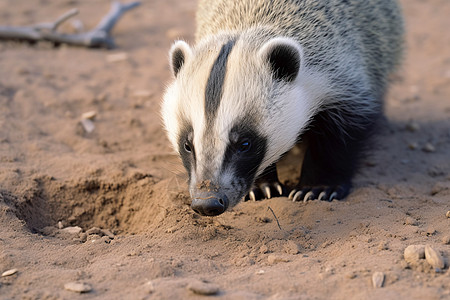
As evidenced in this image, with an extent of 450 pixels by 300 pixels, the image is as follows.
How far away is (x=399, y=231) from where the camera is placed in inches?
133

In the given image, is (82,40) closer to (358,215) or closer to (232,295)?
(358,215)

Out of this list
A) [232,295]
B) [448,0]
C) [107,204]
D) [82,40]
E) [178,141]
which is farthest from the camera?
[448,0]

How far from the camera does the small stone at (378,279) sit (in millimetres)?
2732

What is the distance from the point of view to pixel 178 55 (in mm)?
3871

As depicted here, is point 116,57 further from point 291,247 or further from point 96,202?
point 291,247

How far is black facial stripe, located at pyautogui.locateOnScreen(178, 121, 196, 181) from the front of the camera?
349cm

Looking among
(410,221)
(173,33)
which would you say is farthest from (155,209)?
(173,33)

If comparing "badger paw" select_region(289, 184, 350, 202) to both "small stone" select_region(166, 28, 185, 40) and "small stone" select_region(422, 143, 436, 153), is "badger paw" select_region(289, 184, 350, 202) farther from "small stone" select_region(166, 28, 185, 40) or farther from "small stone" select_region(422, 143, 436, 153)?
"small stone" select_region(166, 28, 185, 40)

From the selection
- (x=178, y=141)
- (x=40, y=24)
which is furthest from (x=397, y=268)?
(x=40, y=24)

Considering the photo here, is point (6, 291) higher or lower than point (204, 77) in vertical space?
lower

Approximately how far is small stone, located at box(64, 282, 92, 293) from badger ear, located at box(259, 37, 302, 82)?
181cm

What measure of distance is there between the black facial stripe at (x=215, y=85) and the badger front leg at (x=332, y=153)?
1017 mm

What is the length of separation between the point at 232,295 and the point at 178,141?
1301 mm

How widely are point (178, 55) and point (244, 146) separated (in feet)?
3.03
